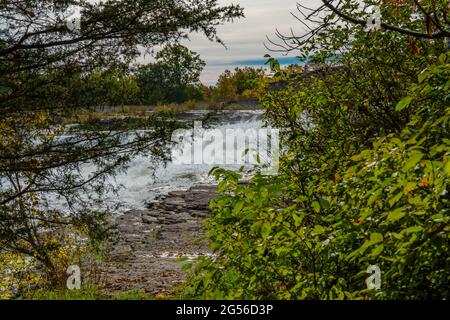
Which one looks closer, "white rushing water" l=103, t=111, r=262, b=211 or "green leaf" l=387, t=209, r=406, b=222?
"green leaf" l=387, t=209, r=406, b=222

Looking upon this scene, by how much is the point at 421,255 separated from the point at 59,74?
6628 millimetres

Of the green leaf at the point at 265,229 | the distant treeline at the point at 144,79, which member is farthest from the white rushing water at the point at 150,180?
the green leaf at the point at 265,229

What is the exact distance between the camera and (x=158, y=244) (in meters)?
14.7

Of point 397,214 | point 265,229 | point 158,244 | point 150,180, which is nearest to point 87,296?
point 265,229

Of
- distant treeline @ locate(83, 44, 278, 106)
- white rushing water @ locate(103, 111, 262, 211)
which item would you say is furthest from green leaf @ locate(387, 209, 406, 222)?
white rushing water @ locate(103, 111, 262, 211)

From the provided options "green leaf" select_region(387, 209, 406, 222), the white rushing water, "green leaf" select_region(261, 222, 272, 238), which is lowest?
the white rushing water

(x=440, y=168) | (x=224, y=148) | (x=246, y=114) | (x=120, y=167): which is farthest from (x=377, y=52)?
(x=246, y=114)

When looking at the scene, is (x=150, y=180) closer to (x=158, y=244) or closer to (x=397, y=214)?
(x=158, y=244)

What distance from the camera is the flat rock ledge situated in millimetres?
10133

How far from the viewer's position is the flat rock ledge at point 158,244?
10.1m

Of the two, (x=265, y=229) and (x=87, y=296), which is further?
(x=87, y=296)

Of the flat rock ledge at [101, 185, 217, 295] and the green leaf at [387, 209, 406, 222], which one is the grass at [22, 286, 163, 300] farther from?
the green leaf at [387, 209, 406, 222]
